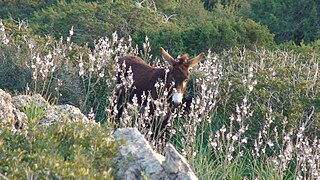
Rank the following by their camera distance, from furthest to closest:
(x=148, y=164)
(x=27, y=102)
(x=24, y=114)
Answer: (x=27, y=102) → (x=24, y=114) → (x=148, y=164)

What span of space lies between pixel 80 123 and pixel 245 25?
1080cm

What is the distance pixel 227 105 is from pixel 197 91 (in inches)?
28.8

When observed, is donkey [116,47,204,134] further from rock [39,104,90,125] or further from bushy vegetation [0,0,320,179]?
rock [39,104,90,125]

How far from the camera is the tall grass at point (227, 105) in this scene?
27.5 feet

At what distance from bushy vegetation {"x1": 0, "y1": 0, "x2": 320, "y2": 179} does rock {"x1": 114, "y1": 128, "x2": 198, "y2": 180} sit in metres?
0.18

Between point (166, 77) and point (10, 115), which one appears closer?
point (10, 115)

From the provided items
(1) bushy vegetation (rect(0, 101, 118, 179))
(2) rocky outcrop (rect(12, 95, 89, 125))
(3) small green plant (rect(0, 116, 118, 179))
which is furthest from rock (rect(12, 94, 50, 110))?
(3) small green plant (rect(0, 116, 118, 179))

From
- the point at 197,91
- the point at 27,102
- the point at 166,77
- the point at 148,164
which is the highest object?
the point at 148,164

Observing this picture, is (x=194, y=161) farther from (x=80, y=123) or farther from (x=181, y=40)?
(x=181, y=40)

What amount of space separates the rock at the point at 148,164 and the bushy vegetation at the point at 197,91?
0.18 metres

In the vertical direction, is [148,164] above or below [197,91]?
above

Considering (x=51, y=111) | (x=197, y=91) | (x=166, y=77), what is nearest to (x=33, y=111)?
(x=51, y=111)

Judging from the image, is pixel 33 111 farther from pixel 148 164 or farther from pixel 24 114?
pixel 148 164

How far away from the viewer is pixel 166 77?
405 inches
